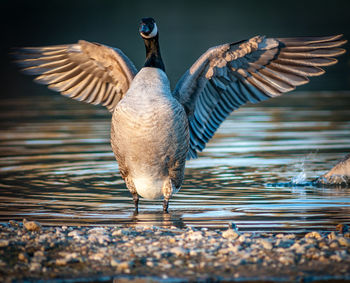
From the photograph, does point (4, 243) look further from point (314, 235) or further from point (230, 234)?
point (314, 235)

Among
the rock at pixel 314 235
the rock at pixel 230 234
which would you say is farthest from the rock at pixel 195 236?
the rock at pixel 314 235

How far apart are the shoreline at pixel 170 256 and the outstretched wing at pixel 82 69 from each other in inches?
133

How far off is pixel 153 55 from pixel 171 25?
5862cm

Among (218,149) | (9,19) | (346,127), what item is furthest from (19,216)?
(9,19)

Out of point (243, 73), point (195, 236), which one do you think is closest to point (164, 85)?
point (243, 73)

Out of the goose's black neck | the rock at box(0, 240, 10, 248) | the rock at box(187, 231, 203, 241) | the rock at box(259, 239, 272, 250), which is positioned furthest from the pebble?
the goose's black neck

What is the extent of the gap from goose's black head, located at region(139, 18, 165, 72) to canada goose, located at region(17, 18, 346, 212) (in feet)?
0.05

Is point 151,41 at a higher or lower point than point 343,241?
higher

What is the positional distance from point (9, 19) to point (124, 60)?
6150cm

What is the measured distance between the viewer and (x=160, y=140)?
381 inches

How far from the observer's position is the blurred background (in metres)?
39.0

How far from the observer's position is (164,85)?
9.78 m

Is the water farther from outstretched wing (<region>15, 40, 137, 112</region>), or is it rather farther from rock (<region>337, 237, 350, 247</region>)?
outstretched wing (<region>15, 40, 137, 112</region>)

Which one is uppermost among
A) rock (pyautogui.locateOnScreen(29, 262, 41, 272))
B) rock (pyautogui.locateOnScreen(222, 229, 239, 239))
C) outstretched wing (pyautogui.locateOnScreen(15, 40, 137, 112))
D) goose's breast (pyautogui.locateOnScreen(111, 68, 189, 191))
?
outstretched wing (pyautogui.locateOnScreen(15, 40, 137, 112))
